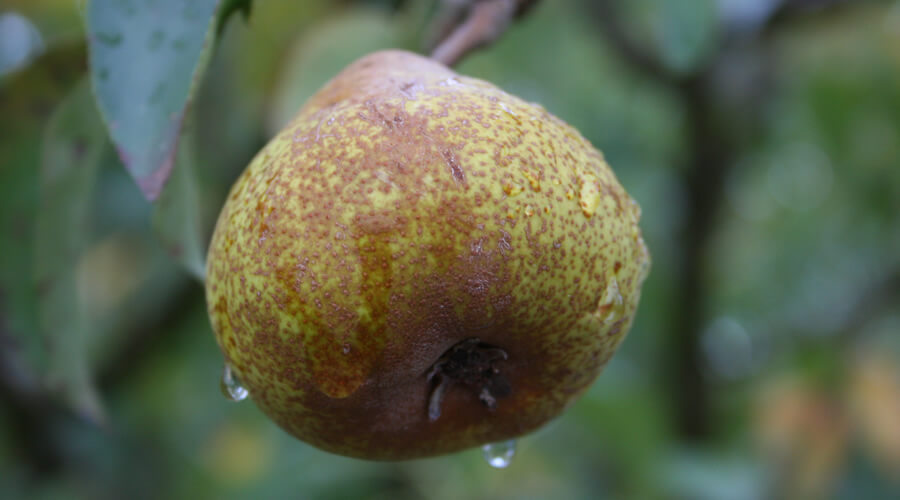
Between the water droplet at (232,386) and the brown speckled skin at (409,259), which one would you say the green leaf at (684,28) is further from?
the water droplet at (232,386)

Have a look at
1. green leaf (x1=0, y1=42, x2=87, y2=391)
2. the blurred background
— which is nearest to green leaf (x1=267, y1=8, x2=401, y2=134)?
the blurred background

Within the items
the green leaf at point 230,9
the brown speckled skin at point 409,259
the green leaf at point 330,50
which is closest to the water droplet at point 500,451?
the brown speckled skin at point 409,259

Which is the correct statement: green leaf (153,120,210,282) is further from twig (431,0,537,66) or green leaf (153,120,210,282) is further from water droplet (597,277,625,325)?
water droplet (597,277,625,325)

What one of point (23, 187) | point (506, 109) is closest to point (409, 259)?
point (506, 109)

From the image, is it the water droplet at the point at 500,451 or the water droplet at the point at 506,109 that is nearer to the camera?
the water droplet at the point at 506,109

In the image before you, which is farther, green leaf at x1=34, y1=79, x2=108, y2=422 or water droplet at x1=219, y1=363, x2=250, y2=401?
green leaf at x1=34, y1=79, x2=108, y2=422

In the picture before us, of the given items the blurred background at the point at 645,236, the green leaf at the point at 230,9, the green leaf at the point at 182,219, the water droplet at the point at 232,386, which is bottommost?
the blurred background at the point at 645,236
